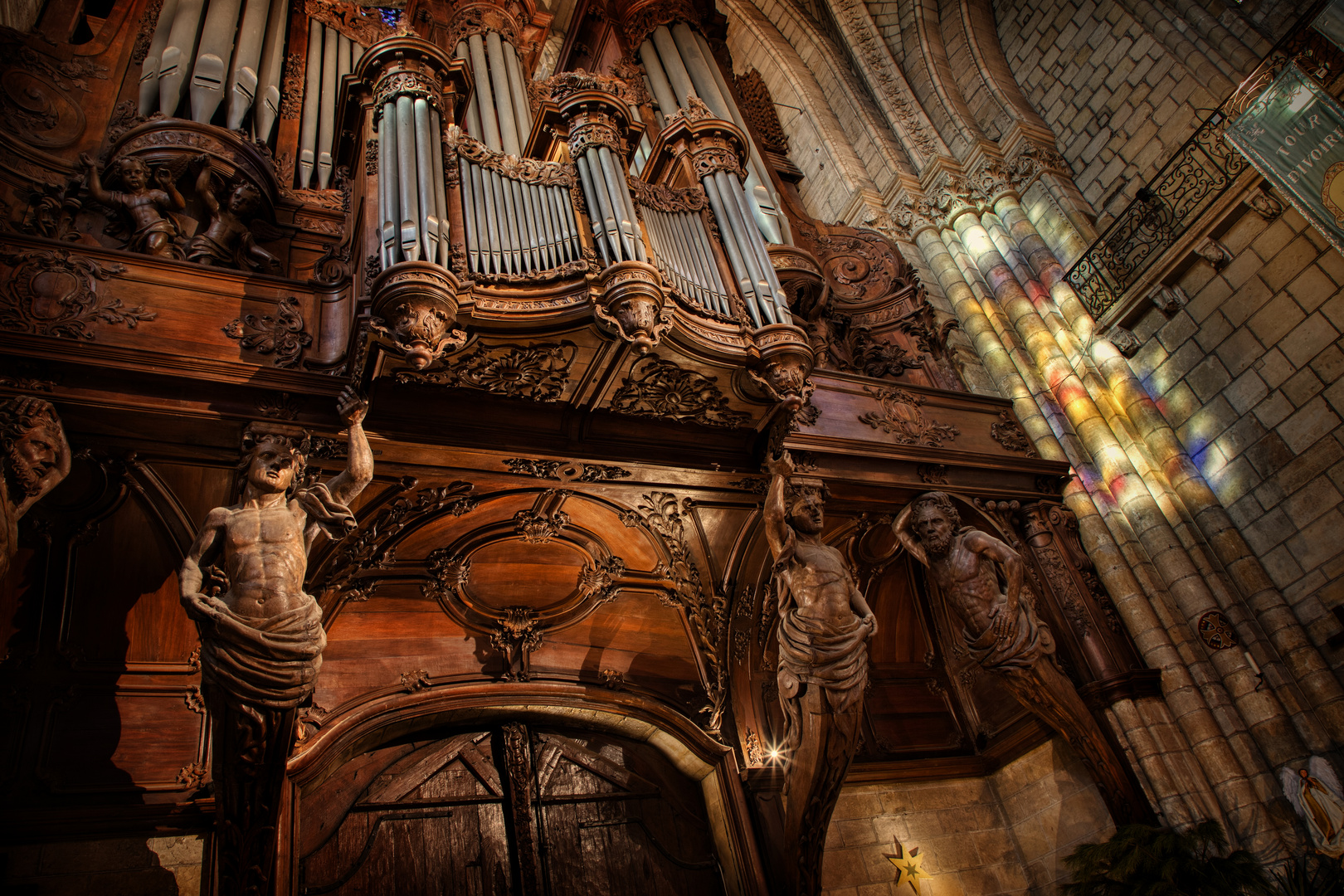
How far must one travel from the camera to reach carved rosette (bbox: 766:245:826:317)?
679 cm

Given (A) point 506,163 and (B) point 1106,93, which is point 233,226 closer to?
(A) point 506,163

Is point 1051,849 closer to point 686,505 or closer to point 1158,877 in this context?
point 1158,877

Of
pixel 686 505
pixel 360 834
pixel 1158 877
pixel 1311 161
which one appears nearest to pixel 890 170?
pixel 1311 161

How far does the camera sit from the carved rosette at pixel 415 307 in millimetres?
4043

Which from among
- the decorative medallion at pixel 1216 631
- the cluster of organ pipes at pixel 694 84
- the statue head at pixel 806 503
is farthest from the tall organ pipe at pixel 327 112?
the decorative medallion at pixel 1216 631

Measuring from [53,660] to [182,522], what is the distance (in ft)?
3.30

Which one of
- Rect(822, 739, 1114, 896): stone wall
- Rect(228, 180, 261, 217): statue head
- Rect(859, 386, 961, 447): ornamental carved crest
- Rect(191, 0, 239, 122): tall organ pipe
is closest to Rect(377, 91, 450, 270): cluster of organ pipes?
Rect(228, 180, 261, 217): statue head

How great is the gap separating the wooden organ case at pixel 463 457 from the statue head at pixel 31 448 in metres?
0.14

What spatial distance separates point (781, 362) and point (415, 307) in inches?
79.3

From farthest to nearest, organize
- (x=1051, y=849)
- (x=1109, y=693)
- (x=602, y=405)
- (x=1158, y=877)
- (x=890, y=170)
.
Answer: (x=890, y=170) < (x=1051, y=849) < (x=1109, y=693) < (x=602, y=405) < (x=1158, y=877)

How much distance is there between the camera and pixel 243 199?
18.7ft

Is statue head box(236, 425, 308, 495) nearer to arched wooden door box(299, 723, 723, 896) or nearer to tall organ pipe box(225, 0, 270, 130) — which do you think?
arched wooden door box(299, 723, 723, 896)

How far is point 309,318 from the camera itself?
471 cm

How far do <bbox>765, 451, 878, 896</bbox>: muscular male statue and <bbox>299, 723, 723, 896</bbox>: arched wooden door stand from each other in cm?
99
